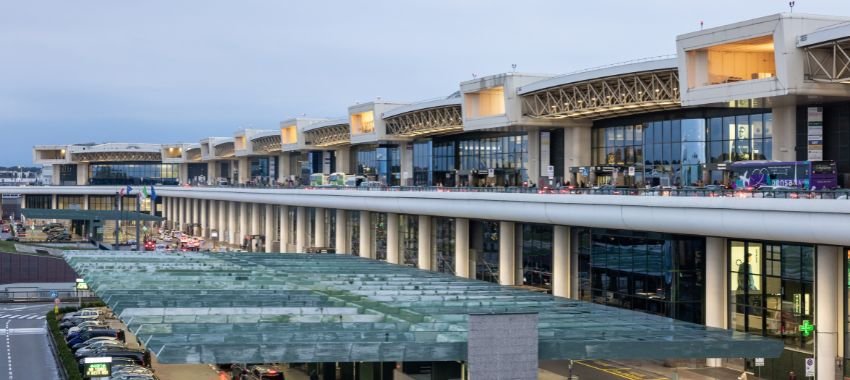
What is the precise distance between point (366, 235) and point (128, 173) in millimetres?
111828

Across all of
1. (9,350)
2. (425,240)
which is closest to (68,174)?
(425,240)

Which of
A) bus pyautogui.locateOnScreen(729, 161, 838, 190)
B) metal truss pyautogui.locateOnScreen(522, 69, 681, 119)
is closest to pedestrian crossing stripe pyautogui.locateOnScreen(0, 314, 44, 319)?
metal truss pyautogui.locateOnScreen(522, 69, 681, 119)

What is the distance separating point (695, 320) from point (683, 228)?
7.98 meters

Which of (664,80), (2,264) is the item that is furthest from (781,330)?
(2,264)

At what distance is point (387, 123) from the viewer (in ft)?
307

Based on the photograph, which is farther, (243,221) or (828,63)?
(243,221)

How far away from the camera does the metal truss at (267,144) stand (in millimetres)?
129750

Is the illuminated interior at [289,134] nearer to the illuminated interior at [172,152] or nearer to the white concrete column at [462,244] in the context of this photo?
the white concrete column at [462,244]

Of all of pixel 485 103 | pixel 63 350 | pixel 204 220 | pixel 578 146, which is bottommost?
pixel 63 350

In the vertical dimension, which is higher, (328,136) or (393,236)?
(328,136)

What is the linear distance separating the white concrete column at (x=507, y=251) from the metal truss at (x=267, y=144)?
6419 cm

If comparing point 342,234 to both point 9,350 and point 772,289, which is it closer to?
point 9,350

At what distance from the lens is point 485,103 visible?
236 ft

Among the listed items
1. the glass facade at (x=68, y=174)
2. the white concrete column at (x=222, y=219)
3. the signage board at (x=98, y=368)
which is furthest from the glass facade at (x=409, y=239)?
the glass facade at (x=68, y=174)
